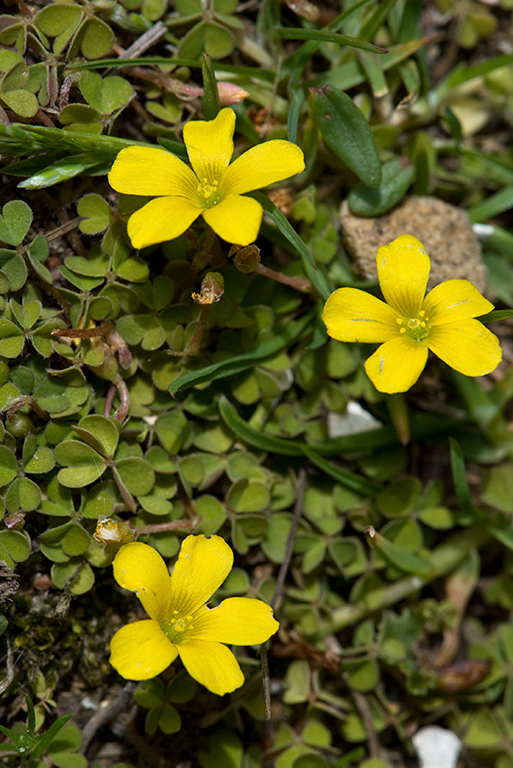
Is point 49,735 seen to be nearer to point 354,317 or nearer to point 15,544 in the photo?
point 15,544

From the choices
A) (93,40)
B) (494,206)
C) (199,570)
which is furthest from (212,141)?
(494,206)

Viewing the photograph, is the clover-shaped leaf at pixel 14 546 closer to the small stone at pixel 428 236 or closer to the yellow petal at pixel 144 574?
the yellow petal at pixel 144 574

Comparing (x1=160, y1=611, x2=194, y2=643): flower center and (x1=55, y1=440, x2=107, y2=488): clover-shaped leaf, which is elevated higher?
(x1=55, y1=440, x2=107, y2=488): clover-shaped leaf

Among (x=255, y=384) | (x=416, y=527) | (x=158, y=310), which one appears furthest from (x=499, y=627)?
(x=158, y=310)

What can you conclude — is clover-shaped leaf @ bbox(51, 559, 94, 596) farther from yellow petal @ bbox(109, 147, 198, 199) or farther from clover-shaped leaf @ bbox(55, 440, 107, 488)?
yellow petal @ bbox(109, 147, 198, 199)

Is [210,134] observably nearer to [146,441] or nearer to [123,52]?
[123,52]

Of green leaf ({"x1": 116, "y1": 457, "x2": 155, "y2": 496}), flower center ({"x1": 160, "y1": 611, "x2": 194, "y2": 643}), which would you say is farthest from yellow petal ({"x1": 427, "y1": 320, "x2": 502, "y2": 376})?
flower center ({"x1": 160, "y1": 611, "x2": 194, "y2": 643})
